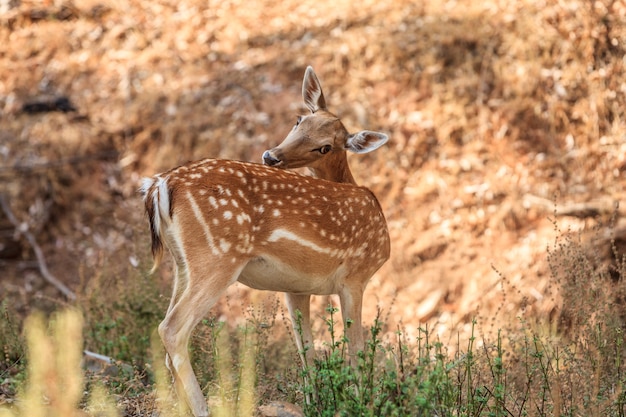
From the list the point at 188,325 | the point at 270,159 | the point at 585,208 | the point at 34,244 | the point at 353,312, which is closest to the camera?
the point at 188,325

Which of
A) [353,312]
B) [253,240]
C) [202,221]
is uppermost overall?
[202,221]

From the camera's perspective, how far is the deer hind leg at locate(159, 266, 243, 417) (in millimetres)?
4273

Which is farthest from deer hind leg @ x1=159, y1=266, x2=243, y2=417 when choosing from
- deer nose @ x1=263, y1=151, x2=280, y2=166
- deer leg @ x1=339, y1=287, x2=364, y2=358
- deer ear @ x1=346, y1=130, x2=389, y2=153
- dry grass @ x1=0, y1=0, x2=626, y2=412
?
dry grass @ x1=0, y1=0, x2=626, y2=412

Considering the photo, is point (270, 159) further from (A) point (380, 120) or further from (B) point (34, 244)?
(B) point (34, 244)

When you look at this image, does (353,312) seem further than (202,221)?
Yes

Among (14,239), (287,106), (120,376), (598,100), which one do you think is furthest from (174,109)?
(120,376)

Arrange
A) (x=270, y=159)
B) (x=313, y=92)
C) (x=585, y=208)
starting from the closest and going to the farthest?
(x=270, y=159) → (x=313, y=92) → (x=585, y=208)

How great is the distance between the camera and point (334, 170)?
19.1 feet

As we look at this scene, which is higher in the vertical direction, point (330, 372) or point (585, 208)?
point (330, 372)

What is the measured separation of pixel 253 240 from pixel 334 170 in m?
1.52

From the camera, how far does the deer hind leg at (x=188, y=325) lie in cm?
427

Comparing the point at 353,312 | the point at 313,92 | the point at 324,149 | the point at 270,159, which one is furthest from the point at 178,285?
the point at 313,92

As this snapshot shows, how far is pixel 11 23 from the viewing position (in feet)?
41.5

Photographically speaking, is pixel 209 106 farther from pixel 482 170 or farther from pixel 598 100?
pixel 598 100
